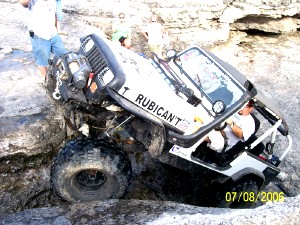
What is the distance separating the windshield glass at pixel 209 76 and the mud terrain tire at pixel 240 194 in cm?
109

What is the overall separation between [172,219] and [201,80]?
200 centimetres

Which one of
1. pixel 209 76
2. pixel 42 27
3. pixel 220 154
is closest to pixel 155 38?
pixel 42 27

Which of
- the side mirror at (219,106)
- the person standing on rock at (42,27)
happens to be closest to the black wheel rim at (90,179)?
the side mirror at (219,106)

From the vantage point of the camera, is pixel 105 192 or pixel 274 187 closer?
pixel 105 192

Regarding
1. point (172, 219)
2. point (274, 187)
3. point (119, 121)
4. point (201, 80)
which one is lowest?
point (274, 187)

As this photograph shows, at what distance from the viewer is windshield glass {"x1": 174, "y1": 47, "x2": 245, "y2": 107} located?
4617mm

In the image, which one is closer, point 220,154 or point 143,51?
point 220,154

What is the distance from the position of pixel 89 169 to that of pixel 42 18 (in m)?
2.43

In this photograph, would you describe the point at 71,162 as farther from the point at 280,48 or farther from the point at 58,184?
the point at 280,48

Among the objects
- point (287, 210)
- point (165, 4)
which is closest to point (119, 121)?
point (287, 210)

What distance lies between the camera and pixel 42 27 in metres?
5.45

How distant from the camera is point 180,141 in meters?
4.09

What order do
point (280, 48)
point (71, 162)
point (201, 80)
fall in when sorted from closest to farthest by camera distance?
point (71, 162) < point (201, 80) < point (280, 48)

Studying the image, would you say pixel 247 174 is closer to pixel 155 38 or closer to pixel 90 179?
pixel 90 179
